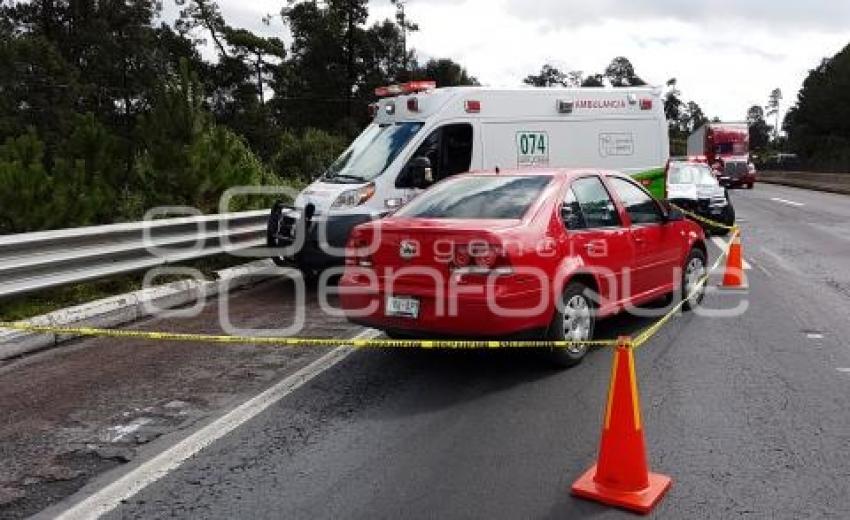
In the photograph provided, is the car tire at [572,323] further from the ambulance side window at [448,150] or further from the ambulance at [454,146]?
the ambulance side window at [448,150]

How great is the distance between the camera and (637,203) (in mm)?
7441

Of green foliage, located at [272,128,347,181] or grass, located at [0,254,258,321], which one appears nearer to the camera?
grass, located at [0,254,258,321]

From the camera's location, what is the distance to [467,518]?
376 centimetres

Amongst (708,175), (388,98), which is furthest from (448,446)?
(708,175)

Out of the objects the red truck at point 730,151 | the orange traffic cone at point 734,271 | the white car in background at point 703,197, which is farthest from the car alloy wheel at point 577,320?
the red truck at point 730,151

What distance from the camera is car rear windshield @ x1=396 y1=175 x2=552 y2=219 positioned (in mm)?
6262

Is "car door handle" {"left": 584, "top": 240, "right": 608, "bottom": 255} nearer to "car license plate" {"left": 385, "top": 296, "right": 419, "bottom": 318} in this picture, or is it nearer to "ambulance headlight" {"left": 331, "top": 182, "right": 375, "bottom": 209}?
"car license plate" {"left": 385, "top": 296, "right": 419, "bottom": 318}

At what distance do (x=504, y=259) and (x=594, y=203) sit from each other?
5.02 ft

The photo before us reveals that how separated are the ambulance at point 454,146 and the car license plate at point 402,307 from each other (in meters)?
2.45

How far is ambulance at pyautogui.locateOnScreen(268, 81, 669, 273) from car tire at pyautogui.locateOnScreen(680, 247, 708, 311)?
2.28 metres

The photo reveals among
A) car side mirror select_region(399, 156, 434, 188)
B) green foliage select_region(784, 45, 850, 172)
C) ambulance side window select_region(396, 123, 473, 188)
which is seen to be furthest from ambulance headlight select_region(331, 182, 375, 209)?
green foliage select_region(784, 45, 850, 172)

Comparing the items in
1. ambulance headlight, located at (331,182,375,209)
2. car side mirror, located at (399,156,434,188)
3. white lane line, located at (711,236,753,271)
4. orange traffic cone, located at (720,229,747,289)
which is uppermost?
car side mirror, located at (399,156,434,188)

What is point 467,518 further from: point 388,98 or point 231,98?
point 231,98

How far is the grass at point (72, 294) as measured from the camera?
7.60 meters
